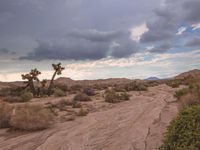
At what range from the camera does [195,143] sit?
25.8 ft

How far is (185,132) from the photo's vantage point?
8.23 m

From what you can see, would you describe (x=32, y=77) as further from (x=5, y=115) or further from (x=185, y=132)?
(x=185, y=132)

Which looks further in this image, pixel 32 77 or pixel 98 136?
pixel 32 77

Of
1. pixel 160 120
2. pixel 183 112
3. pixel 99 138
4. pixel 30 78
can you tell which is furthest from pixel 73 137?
pixel 30 78

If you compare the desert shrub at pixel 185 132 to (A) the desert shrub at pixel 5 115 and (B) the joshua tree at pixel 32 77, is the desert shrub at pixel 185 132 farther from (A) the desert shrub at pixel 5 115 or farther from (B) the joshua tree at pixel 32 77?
(B) the joshua tree at pixel 32 77

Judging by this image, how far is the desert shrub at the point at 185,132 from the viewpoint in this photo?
7.95m

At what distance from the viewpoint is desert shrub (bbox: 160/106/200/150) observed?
795 centimetres

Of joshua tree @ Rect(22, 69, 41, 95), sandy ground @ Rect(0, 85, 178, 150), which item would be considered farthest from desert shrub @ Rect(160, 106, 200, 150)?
joshua tree @ Rect(22, 69, 41, 95)

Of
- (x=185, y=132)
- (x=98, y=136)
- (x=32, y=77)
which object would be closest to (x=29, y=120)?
(x=98, y=136)

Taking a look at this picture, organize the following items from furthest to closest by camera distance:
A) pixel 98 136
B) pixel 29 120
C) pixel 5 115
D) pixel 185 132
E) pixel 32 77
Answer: pixel 32 77
pixel 5 115
pixel 29 120
pixel 98 136
pixel 185 132

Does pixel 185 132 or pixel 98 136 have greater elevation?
pixel 185 132

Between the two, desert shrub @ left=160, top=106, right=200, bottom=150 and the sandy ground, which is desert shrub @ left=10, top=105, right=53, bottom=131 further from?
desert shrub @ left=160, top=106, right=200, bottom=150

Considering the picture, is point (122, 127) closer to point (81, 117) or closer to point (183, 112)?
point (81, 117)

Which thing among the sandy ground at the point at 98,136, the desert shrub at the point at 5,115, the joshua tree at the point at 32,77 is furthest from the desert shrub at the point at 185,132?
the joshua tree at the point at 32,77
